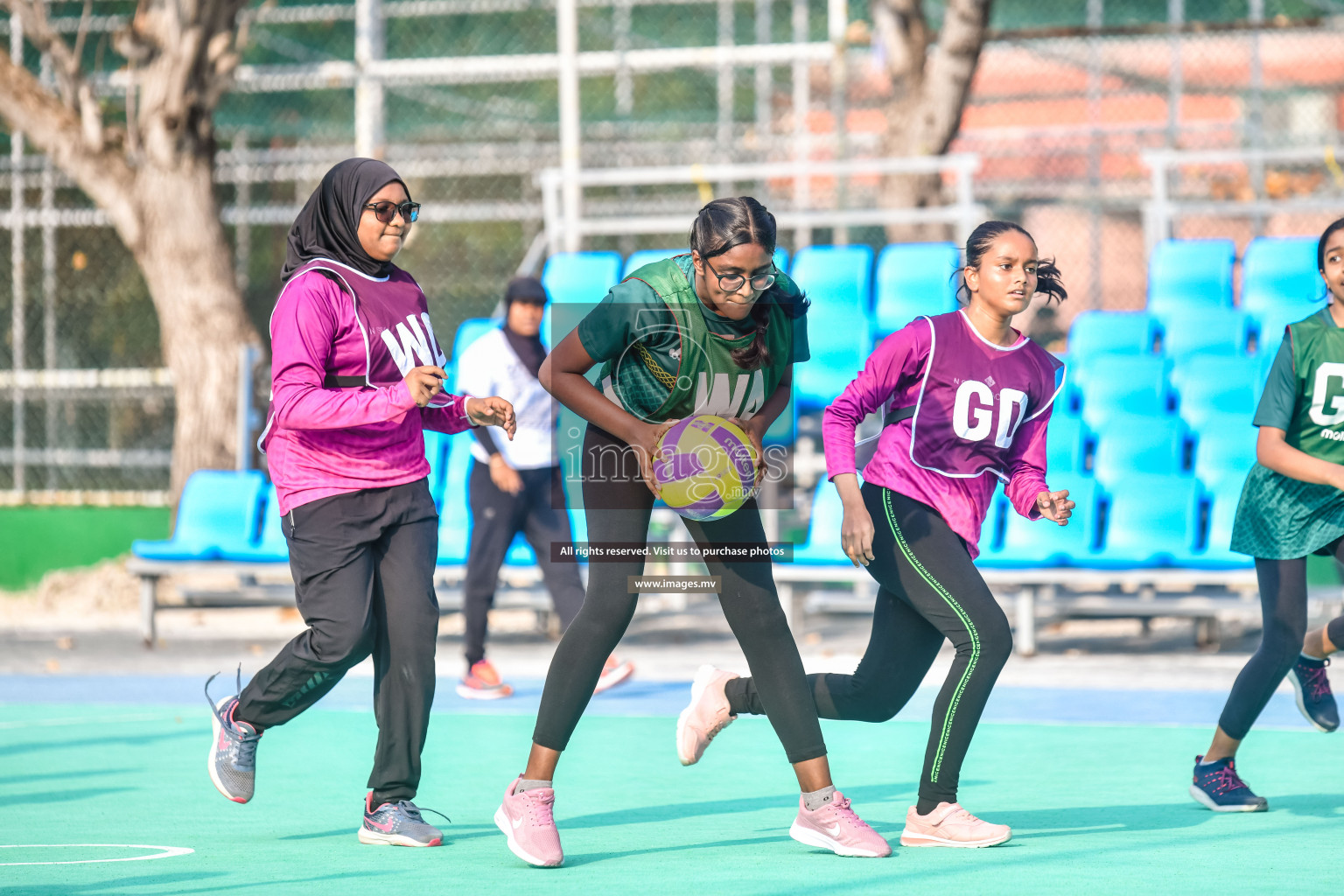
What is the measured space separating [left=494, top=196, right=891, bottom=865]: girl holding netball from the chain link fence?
8144 mm

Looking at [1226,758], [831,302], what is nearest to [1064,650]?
[831,302]

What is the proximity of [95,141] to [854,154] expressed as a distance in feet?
31.0

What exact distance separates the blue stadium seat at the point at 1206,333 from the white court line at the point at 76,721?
6.98 m

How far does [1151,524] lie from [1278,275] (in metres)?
2.94

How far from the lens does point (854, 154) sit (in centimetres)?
1972

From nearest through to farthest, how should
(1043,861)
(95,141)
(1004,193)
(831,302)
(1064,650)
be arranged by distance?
1. (1043,861)
2. (1064,650)
3. (831,302)
4. (95,141)
5. (1004,193)

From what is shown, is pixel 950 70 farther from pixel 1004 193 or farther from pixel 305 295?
pixel 305 295

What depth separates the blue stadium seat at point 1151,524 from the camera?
9711 millimetres

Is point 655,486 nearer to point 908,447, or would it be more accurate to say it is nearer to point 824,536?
point 908,447

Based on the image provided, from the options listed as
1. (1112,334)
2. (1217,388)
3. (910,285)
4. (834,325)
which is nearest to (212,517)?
(834,325)

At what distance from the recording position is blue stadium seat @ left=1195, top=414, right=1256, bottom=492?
400 inches

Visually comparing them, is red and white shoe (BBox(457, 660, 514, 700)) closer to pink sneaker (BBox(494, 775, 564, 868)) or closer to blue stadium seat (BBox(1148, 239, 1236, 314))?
pink sneaker (BBox(494, 775, 564, 868))

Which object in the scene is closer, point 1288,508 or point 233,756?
point 233,756

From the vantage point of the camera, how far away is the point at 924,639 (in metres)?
5.21
